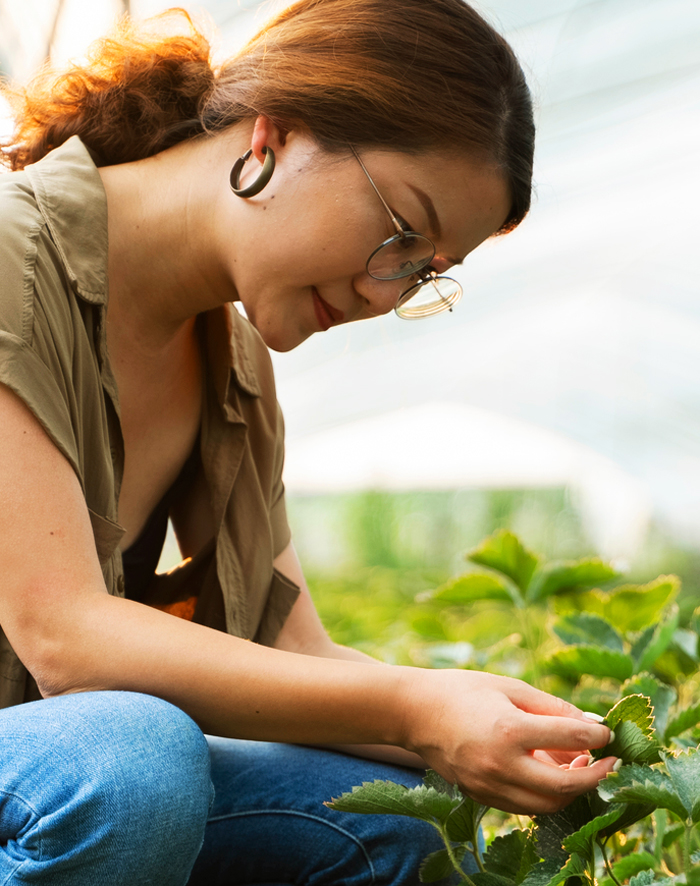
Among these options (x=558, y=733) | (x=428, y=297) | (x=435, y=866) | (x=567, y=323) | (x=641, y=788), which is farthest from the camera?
(x=567, y=323)

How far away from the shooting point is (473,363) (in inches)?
221

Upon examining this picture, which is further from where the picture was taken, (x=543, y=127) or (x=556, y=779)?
(x=543, y=127)

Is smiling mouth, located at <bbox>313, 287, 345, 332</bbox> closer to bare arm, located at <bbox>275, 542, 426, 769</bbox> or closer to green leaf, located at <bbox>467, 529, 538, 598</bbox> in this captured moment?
bare arm, located at <bbox>275, 542, 426, 769</bbox>

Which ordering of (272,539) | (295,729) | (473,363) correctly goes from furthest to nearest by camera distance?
(473,363) → (272,539) → (295,729)

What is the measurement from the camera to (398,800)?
0.71 meters

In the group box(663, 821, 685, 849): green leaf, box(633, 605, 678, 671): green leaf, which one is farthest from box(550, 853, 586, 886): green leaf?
box(633, 605, 678, 671): green leaf

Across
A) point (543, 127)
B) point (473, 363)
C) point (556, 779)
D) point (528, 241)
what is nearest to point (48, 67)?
point (556, 779)

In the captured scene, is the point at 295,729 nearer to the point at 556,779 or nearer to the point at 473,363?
the point at 556,779

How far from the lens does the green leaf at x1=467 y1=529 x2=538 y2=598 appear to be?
141 centimetres

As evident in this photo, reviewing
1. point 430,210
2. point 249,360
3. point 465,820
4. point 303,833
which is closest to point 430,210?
point 430,210

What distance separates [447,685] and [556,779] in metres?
0.12

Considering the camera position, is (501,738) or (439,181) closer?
(501,738)

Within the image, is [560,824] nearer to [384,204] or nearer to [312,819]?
[312,819]

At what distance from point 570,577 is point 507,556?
0.12 m
